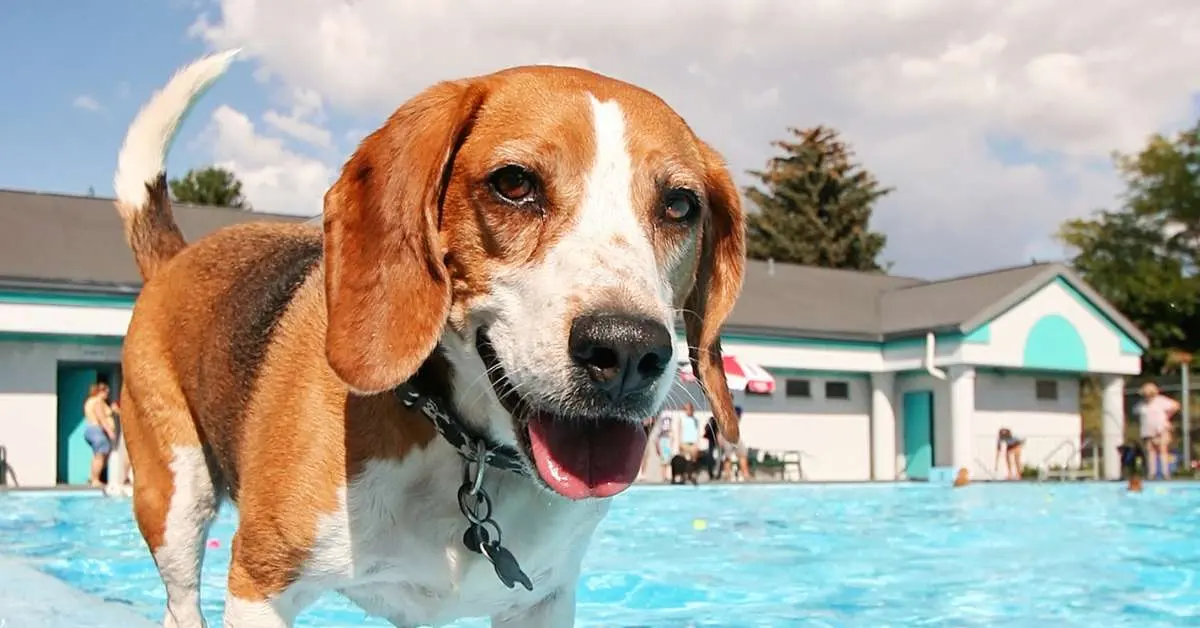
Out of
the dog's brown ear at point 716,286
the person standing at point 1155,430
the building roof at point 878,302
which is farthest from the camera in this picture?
the building roof at point 878,302

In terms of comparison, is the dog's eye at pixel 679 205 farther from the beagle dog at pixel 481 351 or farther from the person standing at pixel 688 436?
the person standing at pixel 688 436

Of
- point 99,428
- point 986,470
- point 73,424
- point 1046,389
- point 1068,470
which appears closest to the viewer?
point 99,428

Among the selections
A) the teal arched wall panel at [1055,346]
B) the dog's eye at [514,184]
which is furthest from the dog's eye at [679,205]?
the teal arched wall panel at [1055,346]

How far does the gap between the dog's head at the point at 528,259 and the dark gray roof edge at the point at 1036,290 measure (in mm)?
24684

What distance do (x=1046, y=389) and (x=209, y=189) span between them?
40.9 m

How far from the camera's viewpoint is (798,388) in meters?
27.9

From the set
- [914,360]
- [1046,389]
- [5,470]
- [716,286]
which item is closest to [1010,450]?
[914,360]

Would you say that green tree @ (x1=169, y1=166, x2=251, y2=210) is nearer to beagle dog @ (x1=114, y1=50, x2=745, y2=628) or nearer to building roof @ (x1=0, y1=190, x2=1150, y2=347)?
building roof @ (x1=0, y1=190, x2=1150, y2=347)

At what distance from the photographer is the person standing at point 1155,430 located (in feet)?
76.9

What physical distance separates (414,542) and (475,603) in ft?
1.03

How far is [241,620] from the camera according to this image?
3.12 m

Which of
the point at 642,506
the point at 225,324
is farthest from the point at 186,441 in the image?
the point at 642,506

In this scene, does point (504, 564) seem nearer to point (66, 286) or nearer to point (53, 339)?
point (66, 286)

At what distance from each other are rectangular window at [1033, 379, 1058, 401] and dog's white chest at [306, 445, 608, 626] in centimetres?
2926
